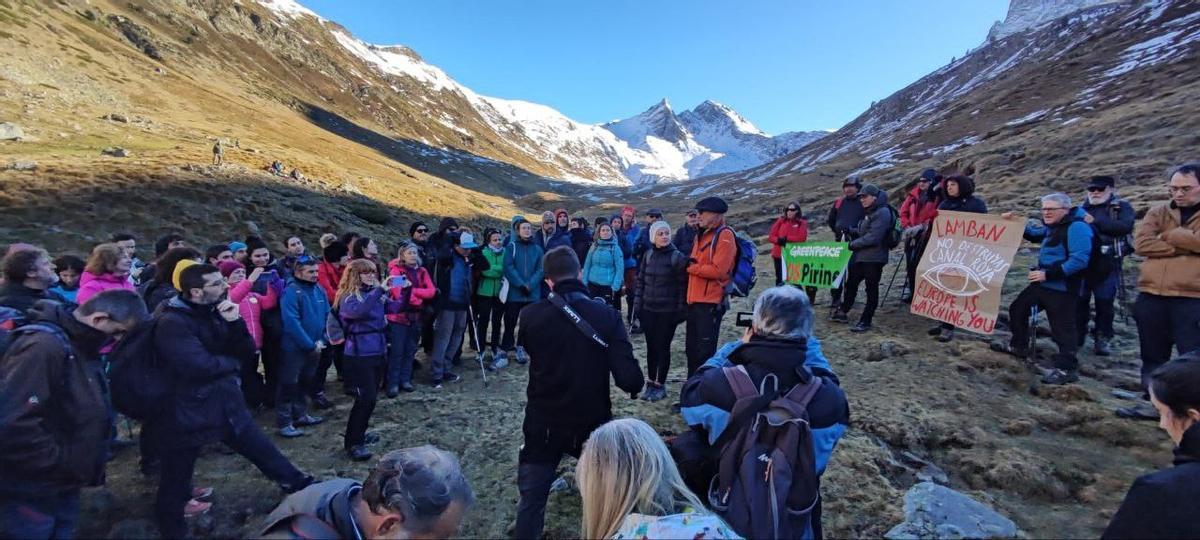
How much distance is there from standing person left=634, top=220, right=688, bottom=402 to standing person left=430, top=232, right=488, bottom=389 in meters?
3.03

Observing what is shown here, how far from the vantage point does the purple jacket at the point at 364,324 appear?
5660 millimetres

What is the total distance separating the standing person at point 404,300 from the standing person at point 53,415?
3634 millimetres

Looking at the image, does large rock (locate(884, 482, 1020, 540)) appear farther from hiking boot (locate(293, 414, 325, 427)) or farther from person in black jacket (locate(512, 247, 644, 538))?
hiking boot (locate(293, 414, 325, 427))

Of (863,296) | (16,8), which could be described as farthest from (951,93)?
(16,8)

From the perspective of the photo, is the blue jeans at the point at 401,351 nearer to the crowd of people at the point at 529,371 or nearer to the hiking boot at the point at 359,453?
the crowd of people at the point at 529,371

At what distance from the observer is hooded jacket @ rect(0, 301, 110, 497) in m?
3.08

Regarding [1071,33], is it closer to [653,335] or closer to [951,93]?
[951,93]

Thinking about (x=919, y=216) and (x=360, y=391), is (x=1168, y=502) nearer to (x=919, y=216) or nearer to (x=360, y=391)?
(x=360, y=391)

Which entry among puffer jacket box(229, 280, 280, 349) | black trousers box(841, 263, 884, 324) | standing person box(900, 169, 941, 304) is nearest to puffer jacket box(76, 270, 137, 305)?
puffer jacket box(229, 280, 280, 349)

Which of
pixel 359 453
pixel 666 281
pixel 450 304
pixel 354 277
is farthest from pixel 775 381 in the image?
pixel 450 304

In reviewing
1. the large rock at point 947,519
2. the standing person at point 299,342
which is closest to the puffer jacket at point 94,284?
the standing person at point 299,342

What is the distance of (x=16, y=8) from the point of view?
176 ft

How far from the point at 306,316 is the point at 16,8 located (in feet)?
260

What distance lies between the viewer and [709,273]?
6.28m
